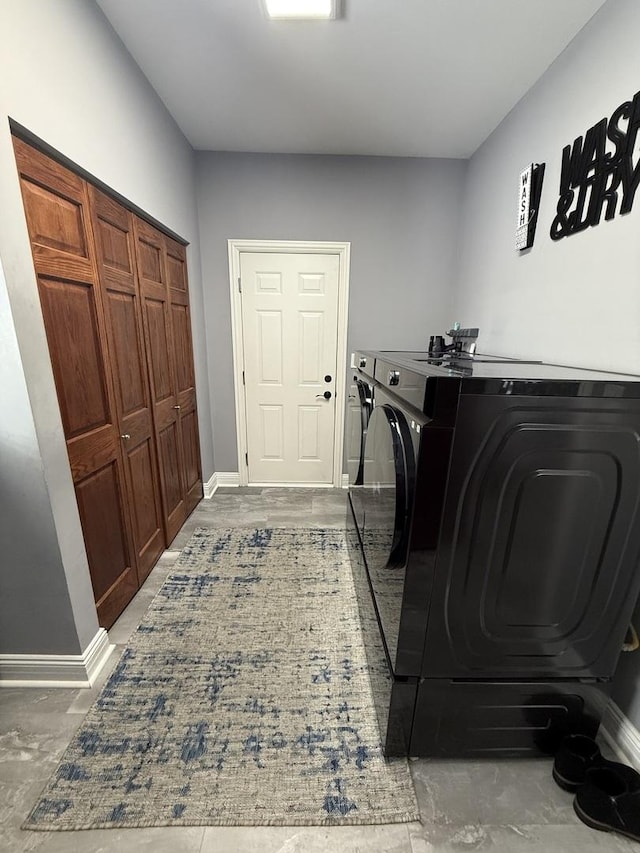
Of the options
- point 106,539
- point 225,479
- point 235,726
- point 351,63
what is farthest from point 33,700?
point 351,63

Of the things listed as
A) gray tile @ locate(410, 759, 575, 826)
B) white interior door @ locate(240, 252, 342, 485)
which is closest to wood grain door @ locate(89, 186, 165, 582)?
white interior door @ locate(240, 252, 342, 485)

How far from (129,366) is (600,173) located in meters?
2.23

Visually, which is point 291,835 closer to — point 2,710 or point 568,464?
point 2,710

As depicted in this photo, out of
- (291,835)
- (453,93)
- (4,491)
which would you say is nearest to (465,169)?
(453,93)

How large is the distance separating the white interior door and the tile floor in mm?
2120

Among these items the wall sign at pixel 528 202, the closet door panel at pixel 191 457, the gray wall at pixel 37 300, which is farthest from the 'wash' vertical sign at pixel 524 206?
the closet door panel at pixel 191 457

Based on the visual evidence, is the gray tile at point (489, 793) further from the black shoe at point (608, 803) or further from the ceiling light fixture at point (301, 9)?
the ceiling light fixture at point (301, 9)

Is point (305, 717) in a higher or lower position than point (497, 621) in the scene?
lower

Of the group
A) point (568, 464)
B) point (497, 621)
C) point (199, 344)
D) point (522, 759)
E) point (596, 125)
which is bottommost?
point (522, 759)

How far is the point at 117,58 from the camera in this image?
1.64 meters

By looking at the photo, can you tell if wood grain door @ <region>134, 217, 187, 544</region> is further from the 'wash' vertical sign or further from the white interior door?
the 'wash' vertical sign

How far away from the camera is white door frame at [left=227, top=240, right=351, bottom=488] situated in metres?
2.85

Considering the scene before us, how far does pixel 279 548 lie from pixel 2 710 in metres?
1.41

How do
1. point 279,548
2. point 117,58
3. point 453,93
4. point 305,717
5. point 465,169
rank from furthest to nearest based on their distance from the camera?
point 465,169
point 279,548
point 453,93
point 117,58
point 305,717
